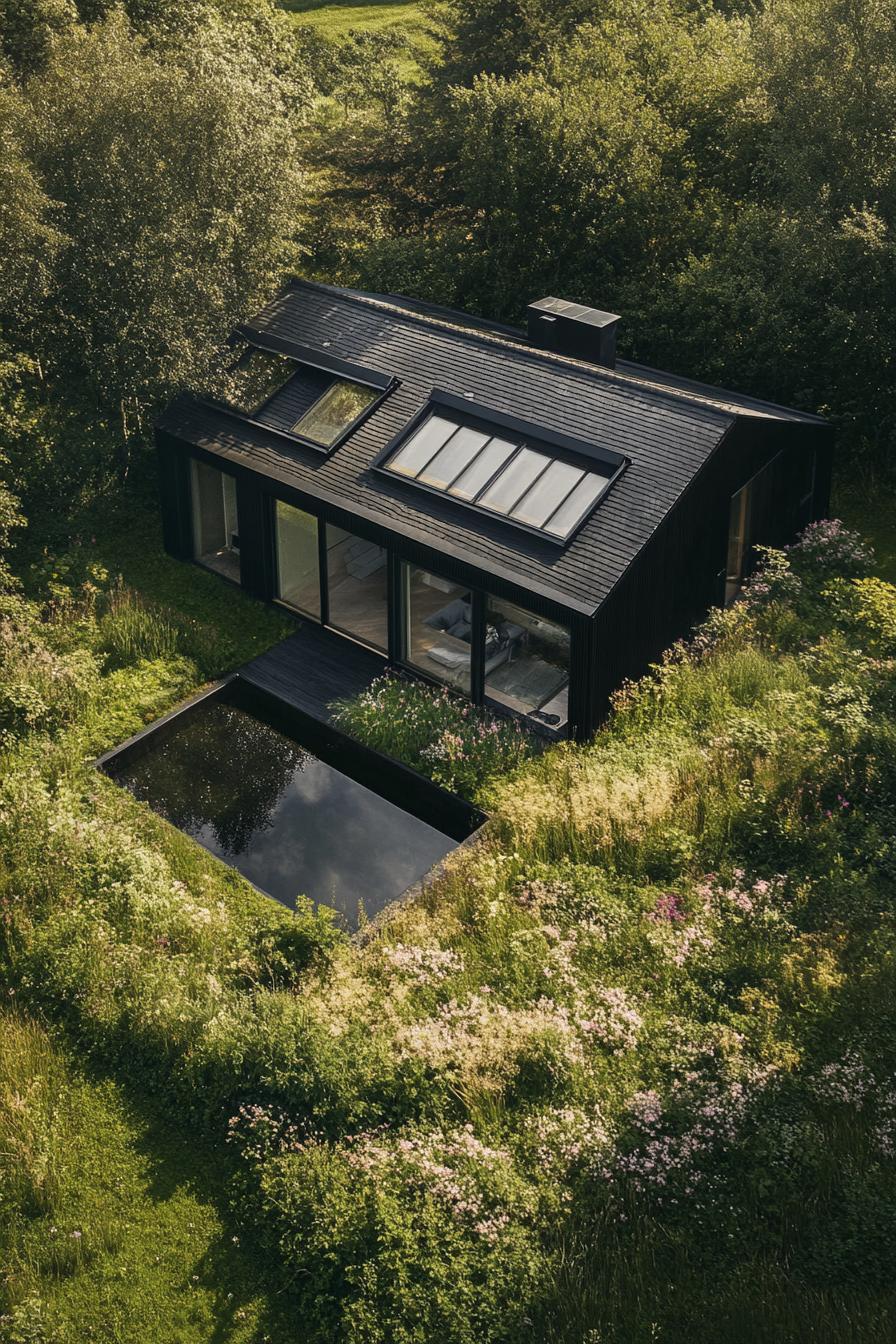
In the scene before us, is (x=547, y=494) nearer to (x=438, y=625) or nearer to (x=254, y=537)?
(x=438, y=625)

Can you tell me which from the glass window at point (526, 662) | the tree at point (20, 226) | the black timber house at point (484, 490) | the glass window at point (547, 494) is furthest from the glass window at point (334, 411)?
the tree at point (20, 226)

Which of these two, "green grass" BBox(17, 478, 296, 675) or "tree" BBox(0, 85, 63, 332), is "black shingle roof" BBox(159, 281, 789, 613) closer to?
"green grass" BBox(17, 478, 296, 675)

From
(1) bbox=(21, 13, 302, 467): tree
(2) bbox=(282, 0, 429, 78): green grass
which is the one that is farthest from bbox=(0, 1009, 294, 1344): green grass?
(2) bbox=(282, 0, 429, 78): green grass

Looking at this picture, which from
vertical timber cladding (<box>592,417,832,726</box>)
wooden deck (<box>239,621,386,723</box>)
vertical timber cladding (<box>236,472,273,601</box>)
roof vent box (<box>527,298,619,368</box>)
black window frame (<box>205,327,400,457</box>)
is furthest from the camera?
roof vent box (<box>527,298,619,368</box>)

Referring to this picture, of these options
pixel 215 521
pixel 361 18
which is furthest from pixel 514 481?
pixel 361 18

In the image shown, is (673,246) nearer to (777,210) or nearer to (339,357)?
(777,210)
